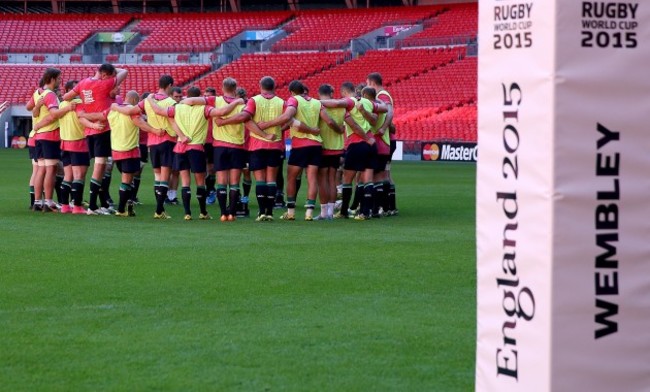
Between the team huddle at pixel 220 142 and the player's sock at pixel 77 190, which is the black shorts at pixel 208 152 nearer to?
the team huddle at pixel 220 142

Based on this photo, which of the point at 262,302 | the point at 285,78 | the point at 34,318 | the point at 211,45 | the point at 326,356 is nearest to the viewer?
the point at 326,356

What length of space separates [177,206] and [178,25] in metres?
41.2

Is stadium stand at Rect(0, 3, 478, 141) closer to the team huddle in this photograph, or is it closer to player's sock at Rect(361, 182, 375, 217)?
the team huddle

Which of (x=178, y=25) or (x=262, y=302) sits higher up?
(x=178, y=25)

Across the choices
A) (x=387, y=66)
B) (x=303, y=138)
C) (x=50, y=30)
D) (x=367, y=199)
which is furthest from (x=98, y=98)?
(x=50, y=30)

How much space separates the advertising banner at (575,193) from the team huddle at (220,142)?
1197 cm

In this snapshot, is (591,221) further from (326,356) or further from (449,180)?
(449,180)

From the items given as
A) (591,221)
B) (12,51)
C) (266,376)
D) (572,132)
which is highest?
(12,51)

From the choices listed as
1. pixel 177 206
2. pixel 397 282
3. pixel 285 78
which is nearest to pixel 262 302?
pixel 397 282

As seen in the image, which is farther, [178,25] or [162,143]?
[178,25]

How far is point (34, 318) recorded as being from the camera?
332 inches

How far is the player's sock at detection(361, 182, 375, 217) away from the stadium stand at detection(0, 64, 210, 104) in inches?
1452

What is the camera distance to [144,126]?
17.4 meters

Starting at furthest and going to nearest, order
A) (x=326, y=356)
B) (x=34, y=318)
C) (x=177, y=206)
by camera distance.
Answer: (x=177, y=206)
(x=34, y=318)
(x=326, y=356)
